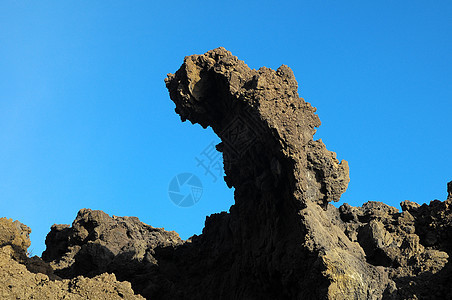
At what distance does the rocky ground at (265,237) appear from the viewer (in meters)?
14.9

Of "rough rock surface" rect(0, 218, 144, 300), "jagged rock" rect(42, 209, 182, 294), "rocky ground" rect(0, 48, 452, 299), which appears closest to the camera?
"rough rock surface" rect(0, 218, 144, 300)

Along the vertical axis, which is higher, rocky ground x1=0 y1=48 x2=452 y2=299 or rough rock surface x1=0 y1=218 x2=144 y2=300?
rocky ground x1=0 y1=48 x2=452 y2=299

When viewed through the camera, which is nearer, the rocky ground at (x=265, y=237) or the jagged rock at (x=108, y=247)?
the rocky ground at (x=265, y=237)

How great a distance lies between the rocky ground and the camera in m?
14.9

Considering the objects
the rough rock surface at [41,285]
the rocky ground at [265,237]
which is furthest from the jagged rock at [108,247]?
the rough rock surface at [41,285]

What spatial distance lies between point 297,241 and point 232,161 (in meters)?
4.86

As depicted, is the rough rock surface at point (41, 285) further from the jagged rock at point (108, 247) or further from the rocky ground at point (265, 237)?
the jagged rock at point (108, 247)

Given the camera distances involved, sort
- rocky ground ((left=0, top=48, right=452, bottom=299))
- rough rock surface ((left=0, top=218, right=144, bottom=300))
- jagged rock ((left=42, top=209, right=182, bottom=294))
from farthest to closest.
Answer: jagged rock ((left=42, top=209, right=182, bottom=294)), rocky ground ((left=0, top=48, right=452, bottom=299)), rough rock surface ((left=0, top=218, right=144, bottom=300))

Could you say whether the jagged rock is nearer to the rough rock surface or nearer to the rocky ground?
the rocky ground

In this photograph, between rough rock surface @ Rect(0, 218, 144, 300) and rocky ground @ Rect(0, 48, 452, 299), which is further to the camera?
rocky ground @ Rect(0, 48, 452, 299)

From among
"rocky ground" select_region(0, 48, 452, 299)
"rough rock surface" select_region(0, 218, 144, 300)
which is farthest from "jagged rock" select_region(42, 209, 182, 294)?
"rough rock surface" select_region(0, 218, 144, 300)

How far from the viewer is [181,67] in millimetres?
21266

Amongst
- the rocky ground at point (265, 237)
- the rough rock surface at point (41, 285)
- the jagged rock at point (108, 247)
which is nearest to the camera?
the rough rock surface at point (41, 285)

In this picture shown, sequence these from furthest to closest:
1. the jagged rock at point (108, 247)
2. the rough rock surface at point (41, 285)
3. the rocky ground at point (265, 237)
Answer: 1. the jagged rock at point (108, 247)
2. the rocky ground at point (265, 237)
3. the rough rock surface at point (41, 285)
